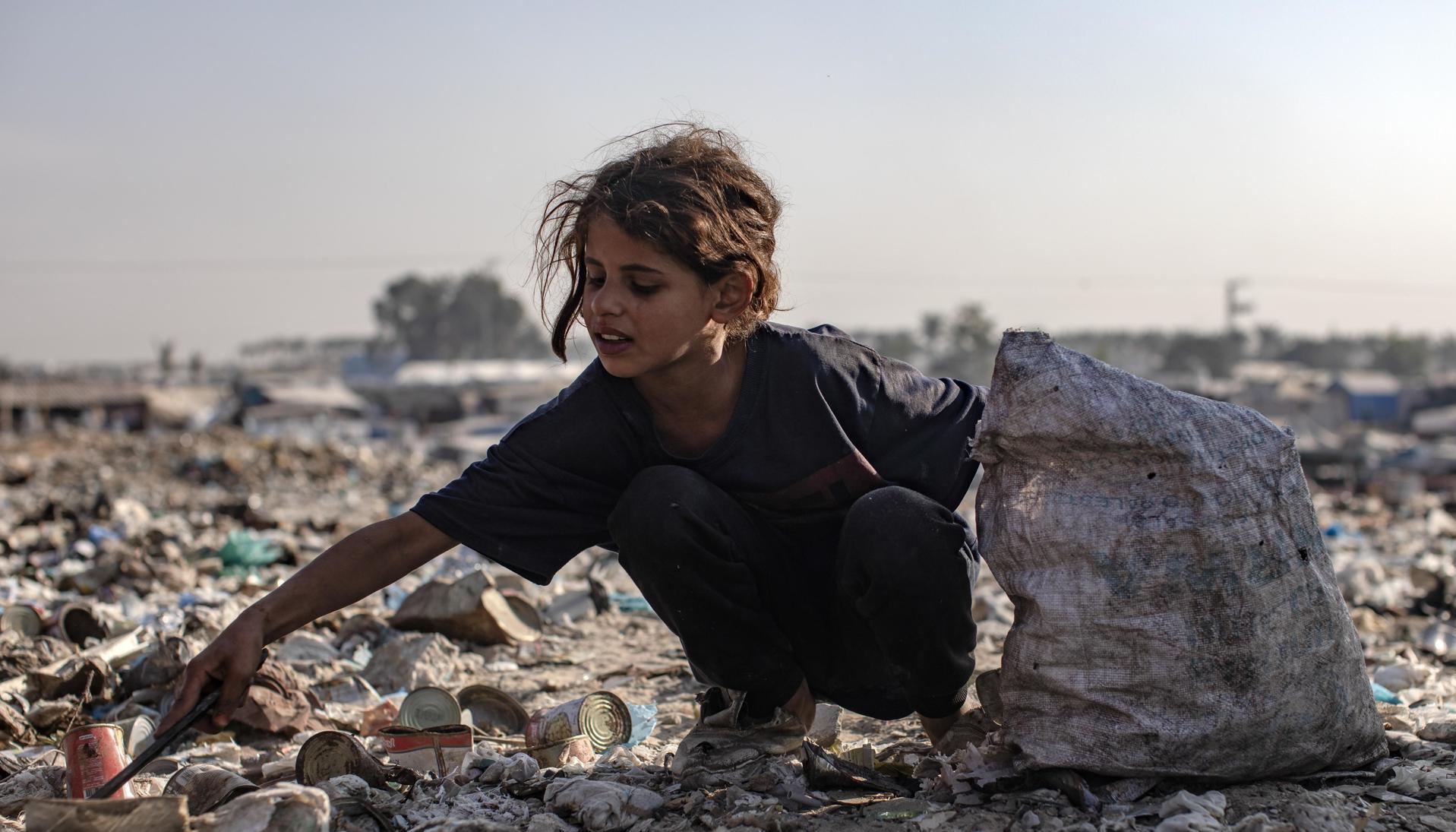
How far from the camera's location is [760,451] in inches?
86.2

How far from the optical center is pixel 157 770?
2.46m

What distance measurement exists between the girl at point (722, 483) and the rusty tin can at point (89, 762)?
263mm

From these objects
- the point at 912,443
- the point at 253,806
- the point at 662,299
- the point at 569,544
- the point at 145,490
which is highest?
the point at 662,299

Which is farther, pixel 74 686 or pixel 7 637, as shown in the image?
pixel 7 637

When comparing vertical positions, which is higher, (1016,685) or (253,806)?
(1016,685)

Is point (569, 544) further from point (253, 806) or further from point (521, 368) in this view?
point (521, 368)

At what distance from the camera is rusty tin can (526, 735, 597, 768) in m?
2.36

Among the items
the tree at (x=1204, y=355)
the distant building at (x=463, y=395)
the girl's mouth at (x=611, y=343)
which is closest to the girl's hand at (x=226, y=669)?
the girl's mouth at (x=611, y=343)

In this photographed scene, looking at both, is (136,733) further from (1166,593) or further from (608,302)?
(1166,593)

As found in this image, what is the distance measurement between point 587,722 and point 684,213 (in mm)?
1153

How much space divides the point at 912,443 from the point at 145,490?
11.5 metres

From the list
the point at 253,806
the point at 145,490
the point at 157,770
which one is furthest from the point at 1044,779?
the point at 145,490

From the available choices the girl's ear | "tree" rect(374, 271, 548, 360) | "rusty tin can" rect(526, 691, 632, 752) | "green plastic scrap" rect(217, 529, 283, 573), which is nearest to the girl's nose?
the girl's ear

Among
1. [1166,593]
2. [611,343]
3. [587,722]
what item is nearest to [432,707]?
[587,722]
